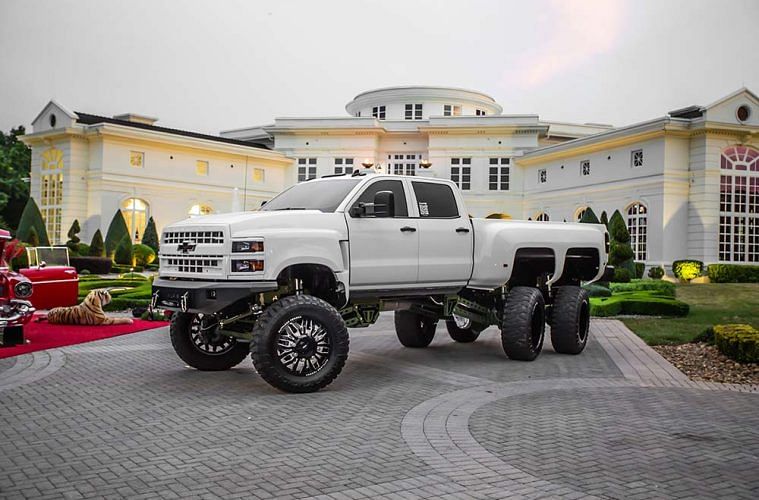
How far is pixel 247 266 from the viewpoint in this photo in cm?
799

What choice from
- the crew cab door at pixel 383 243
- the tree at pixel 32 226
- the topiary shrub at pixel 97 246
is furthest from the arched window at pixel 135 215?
the crew cab door at pixel 383 243

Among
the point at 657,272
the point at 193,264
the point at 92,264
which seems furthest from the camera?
the point at 657,272

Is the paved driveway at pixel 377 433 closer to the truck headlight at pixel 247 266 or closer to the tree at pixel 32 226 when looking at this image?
the truck headlight at pixel 247 266

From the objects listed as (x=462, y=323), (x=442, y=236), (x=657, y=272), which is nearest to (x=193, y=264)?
(x=442, y=236)

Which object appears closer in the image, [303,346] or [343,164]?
[303,346]

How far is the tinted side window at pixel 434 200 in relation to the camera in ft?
32.3

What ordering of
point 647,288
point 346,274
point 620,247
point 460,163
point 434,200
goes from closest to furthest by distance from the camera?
point 346,274 → point 434,200 → point 647,288 → point 620,247 → point 460,163

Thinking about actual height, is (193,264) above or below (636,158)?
below

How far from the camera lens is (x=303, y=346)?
8062mm

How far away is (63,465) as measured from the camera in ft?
17.3

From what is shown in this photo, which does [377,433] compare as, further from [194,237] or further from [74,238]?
[74,238]

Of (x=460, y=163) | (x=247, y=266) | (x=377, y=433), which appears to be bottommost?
(x=377, y=433)

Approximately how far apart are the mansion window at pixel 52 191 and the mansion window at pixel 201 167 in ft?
26.1

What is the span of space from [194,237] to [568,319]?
645 cm
